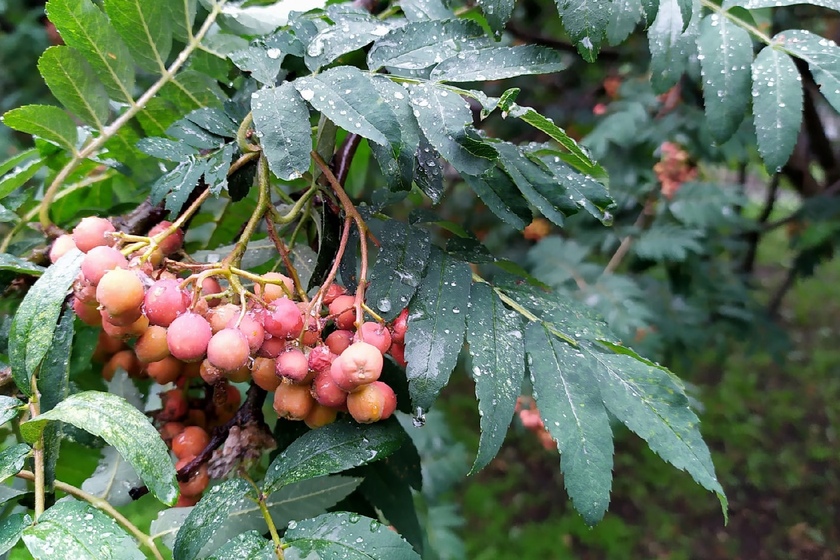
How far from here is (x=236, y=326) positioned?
502 millimetres

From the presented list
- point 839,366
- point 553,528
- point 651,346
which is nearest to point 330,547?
point 651,346

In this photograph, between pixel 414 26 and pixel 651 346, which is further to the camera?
pixel 651 346

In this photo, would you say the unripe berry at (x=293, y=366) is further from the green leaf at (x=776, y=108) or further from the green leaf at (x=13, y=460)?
the green leaf at (x=776, y=108)

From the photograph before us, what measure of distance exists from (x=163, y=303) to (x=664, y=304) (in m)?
1.43

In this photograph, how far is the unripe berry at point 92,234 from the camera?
0.55 metres

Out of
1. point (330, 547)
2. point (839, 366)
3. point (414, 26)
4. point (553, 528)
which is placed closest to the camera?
point (330, 547)

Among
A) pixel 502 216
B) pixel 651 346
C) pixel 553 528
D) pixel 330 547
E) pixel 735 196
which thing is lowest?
pixel 553 528

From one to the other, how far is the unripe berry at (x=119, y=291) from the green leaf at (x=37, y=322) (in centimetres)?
5

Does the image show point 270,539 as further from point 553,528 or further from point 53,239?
point 553,528

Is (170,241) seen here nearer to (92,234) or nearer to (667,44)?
(92,234)

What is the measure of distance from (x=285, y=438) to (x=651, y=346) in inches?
37.4

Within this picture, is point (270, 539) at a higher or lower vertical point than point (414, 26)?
lower

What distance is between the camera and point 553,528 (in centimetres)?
259

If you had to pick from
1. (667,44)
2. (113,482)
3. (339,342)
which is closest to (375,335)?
(339,342)
